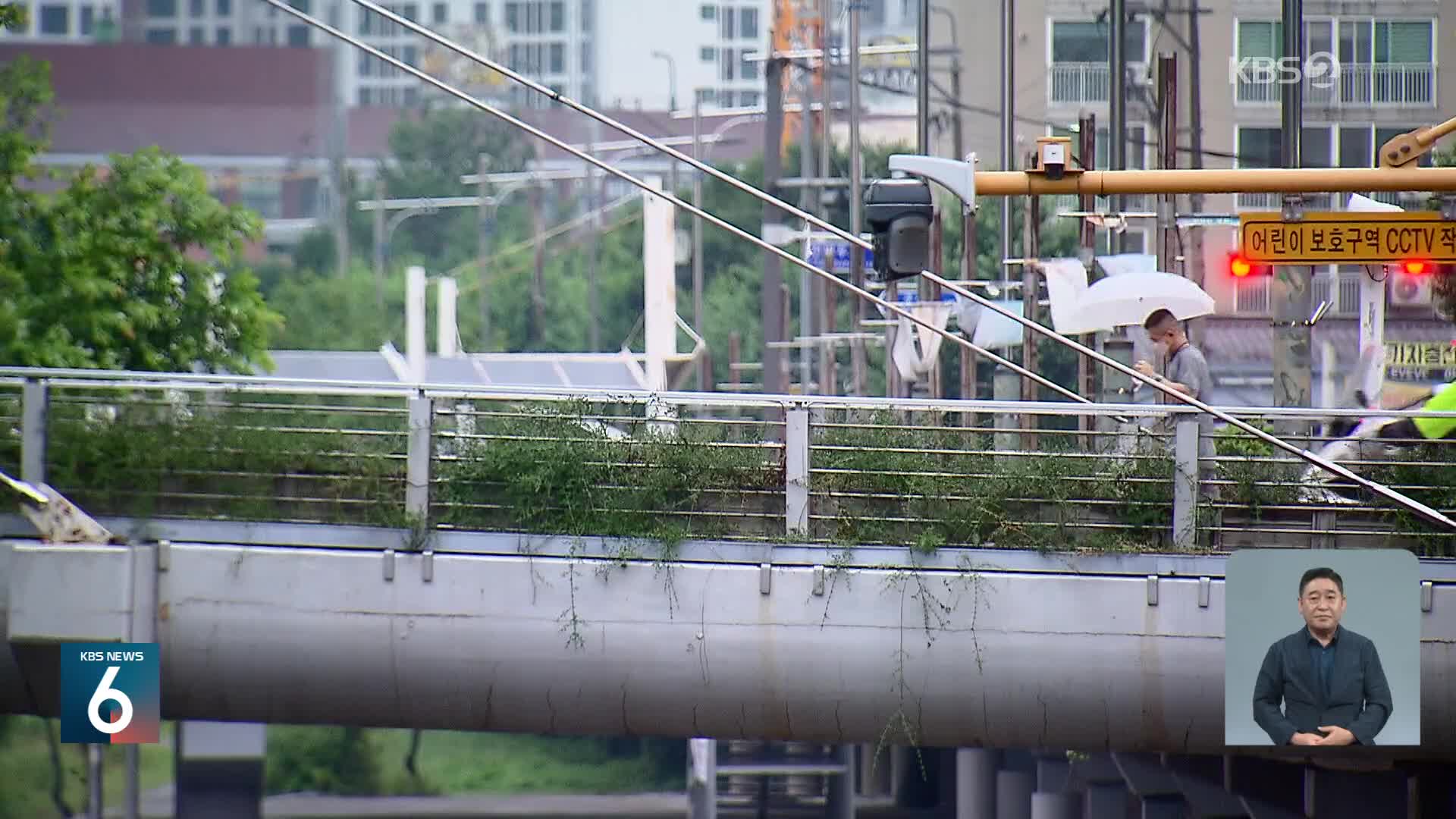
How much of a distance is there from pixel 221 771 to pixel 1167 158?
10.9 meters

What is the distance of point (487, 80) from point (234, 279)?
4091 inches

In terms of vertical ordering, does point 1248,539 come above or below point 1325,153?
below

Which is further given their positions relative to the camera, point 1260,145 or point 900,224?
point 1260,145

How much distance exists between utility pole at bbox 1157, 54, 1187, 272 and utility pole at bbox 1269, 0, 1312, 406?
1.06 m

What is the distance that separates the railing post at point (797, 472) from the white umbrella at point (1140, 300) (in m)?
4.50

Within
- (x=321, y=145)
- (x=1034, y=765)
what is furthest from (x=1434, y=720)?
(x=321, y=145)

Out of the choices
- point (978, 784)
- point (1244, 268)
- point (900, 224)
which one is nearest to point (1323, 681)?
point (900, 224)

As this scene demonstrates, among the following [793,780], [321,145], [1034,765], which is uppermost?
[321,145]

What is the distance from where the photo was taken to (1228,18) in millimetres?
28016

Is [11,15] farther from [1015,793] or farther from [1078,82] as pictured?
[1078,82]

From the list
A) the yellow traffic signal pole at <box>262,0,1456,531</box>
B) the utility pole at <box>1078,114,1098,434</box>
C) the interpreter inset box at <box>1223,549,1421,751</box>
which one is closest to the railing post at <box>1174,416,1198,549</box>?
the yellow traffic signal pole at <box>262,0,1456,531</box>

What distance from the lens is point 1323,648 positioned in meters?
12.0

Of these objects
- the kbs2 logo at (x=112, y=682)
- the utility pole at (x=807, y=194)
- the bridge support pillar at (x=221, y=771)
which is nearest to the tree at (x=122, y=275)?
the bridge support pillar at (x=221, y=771)

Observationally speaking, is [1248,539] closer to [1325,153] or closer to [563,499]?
[563,499]
